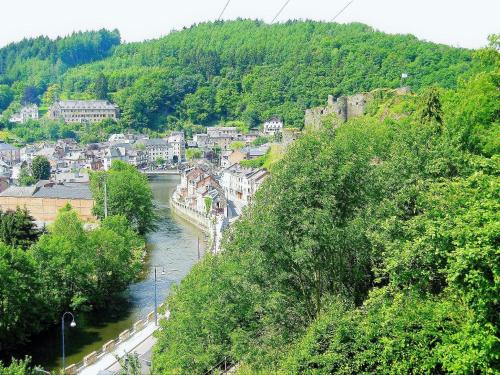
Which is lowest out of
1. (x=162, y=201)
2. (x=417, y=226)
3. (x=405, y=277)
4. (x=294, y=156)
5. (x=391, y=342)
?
(x=162, y=201)

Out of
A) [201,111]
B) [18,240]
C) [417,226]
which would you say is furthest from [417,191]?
[201,111]

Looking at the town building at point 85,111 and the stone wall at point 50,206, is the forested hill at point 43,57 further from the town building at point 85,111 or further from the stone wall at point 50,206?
the stone wall at point 50,206

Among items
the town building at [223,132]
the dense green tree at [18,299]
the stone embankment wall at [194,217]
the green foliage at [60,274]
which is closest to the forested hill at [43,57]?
the town building at [223,132]

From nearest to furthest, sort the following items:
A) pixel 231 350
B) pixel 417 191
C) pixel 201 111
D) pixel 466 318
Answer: pixel 466 318 < pixel 417 191 < pixel 231 350 < pixel 201 111

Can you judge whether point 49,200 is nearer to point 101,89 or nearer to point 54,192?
point 54,192

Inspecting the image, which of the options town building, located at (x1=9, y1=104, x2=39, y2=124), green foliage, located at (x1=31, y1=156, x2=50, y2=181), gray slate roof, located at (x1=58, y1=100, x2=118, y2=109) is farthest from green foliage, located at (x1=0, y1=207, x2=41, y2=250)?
town building, located at (x1=9, y1=104, x2=39, y2=124)

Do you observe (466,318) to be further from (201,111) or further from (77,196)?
(201,111)

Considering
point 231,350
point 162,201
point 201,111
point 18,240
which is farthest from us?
point 201,111
